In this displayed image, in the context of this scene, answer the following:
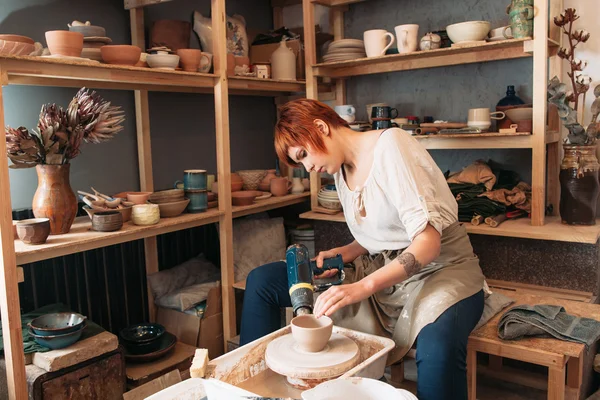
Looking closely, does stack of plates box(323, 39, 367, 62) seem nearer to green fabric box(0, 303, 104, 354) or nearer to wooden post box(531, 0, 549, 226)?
wooden post box(531, 0, 549, 226)

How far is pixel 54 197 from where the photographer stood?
218 cm

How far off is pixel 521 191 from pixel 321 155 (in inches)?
51.0

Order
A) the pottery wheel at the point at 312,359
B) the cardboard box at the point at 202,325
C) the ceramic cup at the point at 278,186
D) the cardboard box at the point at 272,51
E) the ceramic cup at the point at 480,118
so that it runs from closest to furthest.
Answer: the pottery wheel at the point at 312,359
the ceramic cup at the point at 480,118
the cardboard box at the point at 202,325
the ceramic cup at the point at 278,186
the cardboard box at the point at 272,51

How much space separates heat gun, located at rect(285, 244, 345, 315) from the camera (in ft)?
5.60

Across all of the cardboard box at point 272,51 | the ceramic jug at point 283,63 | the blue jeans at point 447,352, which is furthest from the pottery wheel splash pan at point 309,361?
the cardboard box at point 272,51

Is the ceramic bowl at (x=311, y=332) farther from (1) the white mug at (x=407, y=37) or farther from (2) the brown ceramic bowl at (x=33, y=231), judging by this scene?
(1) the white mug at (x=407, y=37)

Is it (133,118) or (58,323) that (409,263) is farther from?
(133,118)

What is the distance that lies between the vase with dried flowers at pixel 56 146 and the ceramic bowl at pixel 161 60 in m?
0.36

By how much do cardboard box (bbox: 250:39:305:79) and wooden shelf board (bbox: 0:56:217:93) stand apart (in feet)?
2.23

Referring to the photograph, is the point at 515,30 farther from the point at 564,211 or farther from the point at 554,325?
the point at 554,325

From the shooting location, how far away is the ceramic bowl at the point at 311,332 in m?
1.57

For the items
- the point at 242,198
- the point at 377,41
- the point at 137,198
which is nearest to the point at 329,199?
the point at 242,198

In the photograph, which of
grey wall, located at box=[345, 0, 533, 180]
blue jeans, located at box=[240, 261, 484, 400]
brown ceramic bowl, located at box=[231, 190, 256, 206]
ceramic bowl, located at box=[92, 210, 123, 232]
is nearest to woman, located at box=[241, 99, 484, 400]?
blue jeans, located at box=[240, 261, 484, 400]

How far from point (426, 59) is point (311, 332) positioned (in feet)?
6.55
